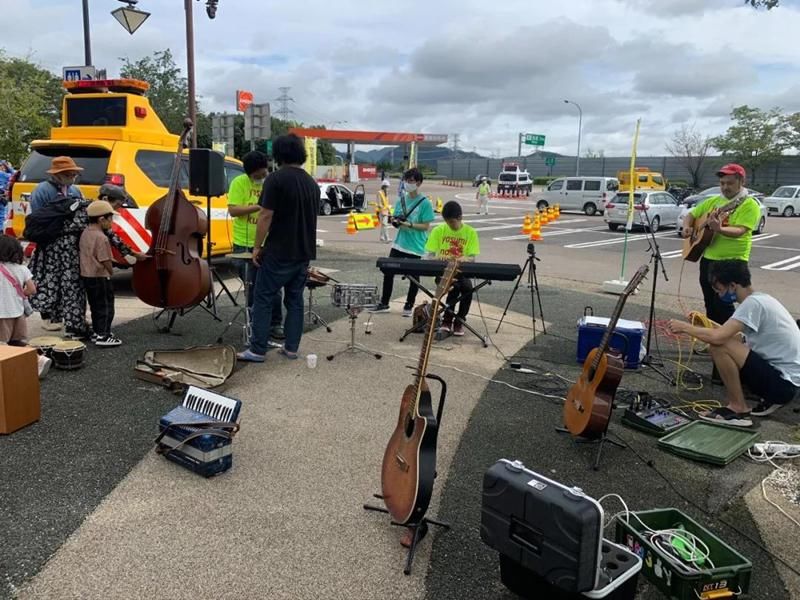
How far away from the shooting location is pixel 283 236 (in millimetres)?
5176

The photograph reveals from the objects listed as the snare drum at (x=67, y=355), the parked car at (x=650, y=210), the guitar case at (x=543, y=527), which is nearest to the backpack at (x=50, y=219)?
the snare drum at (x=67, y=355)

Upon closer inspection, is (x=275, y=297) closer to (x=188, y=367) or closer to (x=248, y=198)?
(x=188, y=367)

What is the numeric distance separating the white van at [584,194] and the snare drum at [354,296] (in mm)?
22955

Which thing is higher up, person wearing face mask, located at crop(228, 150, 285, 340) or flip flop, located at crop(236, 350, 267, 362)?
person wearing face mask, located at crop(228, 150, 285, 340)

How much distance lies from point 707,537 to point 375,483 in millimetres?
1672

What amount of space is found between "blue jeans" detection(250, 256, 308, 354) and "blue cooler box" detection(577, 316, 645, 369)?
8.80 feet

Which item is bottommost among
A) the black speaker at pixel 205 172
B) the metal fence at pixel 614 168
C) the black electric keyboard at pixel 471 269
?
the black electric keyboard at pixel 471 269

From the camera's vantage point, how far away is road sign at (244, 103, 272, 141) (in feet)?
38.5

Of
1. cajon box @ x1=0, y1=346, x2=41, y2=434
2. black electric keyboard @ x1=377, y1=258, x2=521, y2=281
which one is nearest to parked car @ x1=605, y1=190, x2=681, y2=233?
black electric keyboard @ x1=377, y1=258, x2=521, y2=281

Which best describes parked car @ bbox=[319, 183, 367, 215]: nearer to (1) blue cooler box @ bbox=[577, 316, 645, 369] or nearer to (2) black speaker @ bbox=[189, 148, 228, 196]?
(2) black speaker @ bbox=[189, 148, 228, 196]

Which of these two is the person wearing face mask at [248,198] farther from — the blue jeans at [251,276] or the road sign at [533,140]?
the road sign at [533,140]

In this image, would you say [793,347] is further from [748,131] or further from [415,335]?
[748,131]

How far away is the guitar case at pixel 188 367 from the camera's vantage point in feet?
15.5

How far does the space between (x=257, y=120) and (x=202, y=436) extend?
31.3 feet
